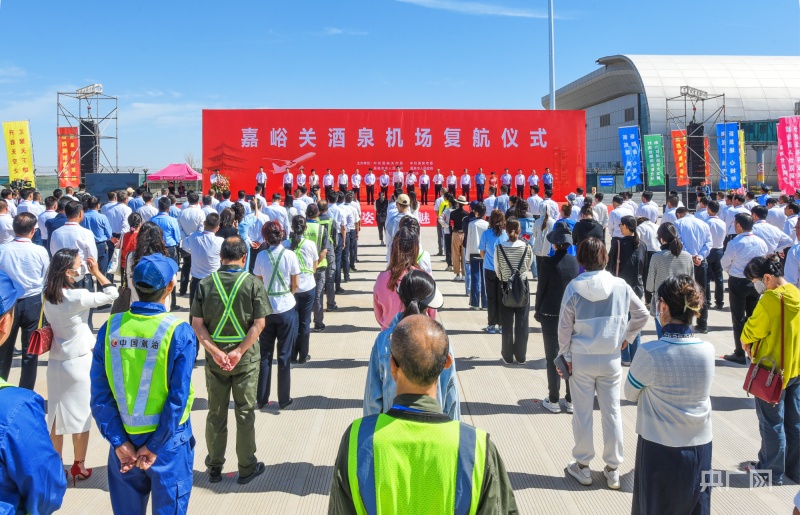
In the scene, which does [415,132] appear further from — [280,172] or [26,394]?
[26,394]

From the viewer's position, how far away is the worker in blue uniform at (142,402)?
263cm

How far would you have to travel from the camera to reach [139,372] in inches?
104

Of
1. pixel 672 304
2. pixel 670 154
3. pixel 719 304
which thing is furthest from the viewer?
pixel 670 154

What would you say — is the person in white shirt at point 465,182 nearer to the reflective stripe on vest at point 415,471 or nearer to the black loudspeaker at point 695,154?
the black loudspeaker at point 695,154

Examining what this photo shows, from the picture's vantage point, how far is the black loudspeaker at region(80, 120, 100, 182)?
22203 millimetres

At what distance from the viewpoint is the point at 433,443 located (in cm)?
156

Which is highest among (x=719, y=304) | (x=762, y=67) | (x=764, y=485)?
(x=762, y=67)

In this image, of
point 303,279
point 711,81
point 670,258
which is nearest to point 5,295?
point 303,279

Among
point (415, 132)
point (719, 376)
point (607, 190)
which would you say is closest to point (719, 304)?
point (719, 376)

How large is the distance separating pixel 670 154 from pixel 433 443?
3974 centimetres

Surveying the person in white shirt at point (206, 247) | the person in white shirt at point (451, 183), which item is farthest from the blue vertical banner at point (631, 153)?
the person in white shirt at point (206, 247)

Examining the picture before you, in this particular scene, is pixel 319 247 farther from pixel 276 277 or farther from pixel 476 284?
pixel 476 284

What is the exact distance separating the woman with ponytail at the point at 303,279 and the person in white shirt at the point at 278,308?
672 mm

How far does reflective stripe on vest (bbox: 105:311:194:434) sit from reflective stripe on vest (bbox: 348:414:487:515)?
1417 millimetres
